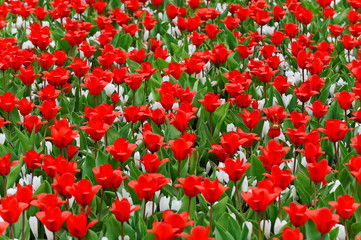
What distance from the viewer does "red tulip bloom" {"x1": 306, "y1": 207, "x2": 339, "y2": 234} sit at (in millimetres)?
2477

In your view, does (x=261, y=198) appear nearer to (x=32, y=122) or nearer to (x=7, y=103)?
(x=32, y=122)

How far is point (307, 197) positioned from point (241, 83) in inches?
47.8

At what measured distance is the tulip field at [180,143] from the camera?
2723 millimetres

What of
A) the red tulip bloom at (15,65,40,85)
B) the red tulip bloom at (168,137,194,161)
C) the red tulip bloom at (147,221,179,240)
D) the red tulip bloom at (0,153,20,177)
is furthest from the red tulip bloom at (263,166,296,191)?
the red tulip bloom at (15,65,40,85)

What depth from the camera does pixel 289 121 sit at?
393 centimetres

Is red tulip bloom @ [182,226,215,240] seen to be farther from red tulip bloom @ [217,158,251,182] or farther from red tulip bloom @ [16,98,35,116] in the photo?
red tulip bloom @ [16,98,35,116]

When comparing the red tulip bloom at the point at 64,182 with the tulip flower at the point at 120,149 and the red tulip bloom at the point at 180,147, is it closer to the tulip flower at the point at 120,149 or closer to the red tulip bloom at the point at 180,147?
the tulip flower at the point at 120,149

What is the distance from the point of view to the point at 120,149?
3178mm

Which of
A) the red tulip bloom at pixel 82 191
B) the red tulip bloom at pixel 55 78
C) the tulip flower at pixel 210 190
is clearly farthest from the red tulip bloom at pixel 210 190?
the red tulip bloom at pixel 55 78

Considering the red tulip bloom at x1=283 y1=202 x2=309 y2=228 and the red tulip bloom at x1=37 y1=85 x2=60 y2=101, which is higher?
the red tulip bloom at x1=283 y1=202 x2=309 y2=228

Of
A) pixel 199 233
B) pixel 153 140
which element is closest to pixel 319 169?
pixel 199 233

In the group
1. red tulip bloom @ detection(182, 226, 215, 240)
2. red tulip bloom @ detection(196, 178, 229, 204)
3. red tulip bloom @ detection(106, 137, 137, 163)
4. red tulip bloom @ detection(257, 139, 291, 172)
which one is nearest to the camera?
red tulip bloom @ detection(182, 226, 215, 240)

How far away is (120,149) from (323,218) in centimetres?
117

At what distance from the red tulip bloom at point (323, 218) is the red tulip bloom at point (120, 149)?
1059 millimetres
